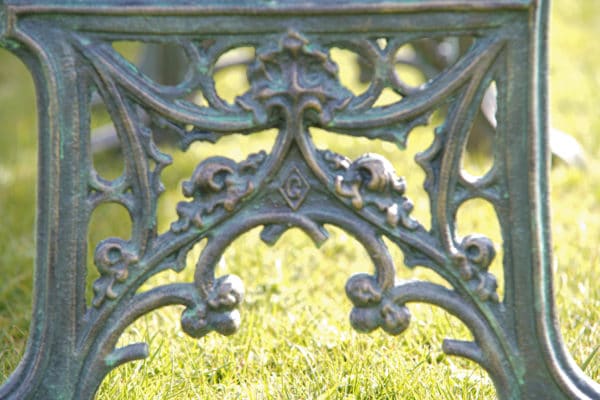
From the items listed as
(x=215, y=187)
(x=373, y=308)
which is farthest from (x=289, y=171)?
(x=373, y=308)

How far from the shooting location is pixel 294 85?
174 centimetres

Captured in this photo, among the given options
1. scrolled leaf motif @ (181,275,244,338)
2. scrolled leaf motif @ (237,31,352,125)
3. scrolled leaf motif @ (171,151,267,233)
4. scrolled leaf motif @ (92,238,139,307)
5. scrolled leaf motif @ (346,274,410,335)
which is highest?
scrolled leaf motif @ (237,31,352,125)

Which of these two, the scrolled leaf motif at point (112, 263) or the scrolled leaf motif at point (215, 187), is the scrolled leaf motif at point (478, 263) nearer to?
the scrolled leaf motif at point (215, 187)

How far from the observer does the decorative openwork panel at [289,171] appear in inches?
67.6

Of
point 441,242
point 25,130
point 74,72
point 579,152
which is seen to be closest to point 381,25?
point 441,242

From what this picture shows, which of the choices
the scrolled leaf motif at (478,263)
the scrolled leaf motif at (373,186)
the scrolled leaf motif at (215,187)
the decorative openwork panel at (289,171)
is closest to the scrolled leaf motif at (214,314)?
the decorative openwork panel at (289,171)

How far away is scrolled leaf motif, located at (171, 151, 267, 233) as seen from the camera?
1.77m

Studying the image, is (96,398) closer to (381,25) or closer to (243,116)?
(243,116)

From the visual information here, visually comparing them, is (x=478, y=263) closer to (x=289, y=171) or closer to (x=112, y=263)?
(x=289, y=171)

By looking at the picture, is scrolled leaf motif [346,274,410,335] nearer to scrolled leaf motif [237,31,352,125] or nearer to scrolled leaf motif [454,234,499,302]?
scrolled leaf motif [454,234,499,302]

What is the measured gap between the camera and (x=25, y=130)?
4.87 meters

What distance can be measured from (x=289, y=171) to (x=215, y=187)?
149 mm

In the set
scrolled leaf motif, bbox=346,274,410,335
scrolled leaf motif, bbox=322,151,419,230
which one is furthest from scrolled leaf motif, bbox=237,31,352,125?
scrolled leaf motif, bbox=346,274,410,335

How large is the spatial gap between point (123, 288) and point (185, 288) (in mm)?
124
